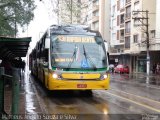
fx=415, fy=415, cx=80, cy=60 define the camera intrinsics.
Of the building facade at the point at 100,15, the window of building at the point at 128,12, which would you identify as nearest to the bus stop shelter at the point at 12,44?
the window of building at the point at 128,12

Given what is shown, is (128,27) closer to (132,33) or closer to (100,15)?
(132,33)

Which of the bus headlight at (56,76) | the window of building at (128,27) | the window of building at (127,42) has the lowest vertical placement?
the bus headlight at (56,76)

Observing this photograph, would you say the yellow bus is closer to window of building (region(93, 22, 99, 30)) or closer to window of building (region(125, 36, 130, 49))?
window of building (region(125, 36, 130, 49))

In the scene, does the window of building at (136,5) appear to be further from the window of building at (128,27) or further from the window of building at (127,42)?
the window of building at (127,42)

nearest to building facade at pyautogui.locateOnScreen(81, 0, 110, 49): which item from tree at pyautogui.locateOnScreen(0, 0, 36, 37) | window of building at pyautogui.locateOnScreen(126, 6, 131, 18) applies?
window of building at pyautogui.locateOnScreen(126, 6, 131, 18)

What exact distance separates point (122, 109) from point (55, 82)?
4410mm

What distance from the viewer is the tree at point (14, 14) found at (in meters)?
Answer: 32.7

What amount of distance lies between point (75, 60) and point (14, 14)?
1910 centimetres

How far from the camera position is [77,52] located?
18516 millimetres

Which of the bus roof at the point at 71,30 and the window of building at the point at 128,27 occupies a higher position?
the window of building at the point at 128,27

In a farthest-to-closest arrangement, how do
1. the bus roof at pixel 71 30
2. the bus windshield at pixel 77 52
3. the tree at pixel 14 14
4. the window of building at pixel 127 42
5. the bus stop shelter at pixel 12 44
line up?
the window of building at pixel 127 42 < the tree at pixel 14 14 < the bus roof at pixel 71 30 < the bus windshield at pixel 77 52 < the bus stop shelter at pixel 12 44

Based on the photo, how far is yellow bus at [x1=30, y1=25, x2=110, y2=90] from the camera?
17.8m

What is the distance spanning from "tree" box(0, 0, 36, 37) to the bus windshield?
1410 centimetres

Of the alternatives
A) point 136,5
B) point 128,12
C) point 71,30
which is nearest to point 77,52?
point 71,30
